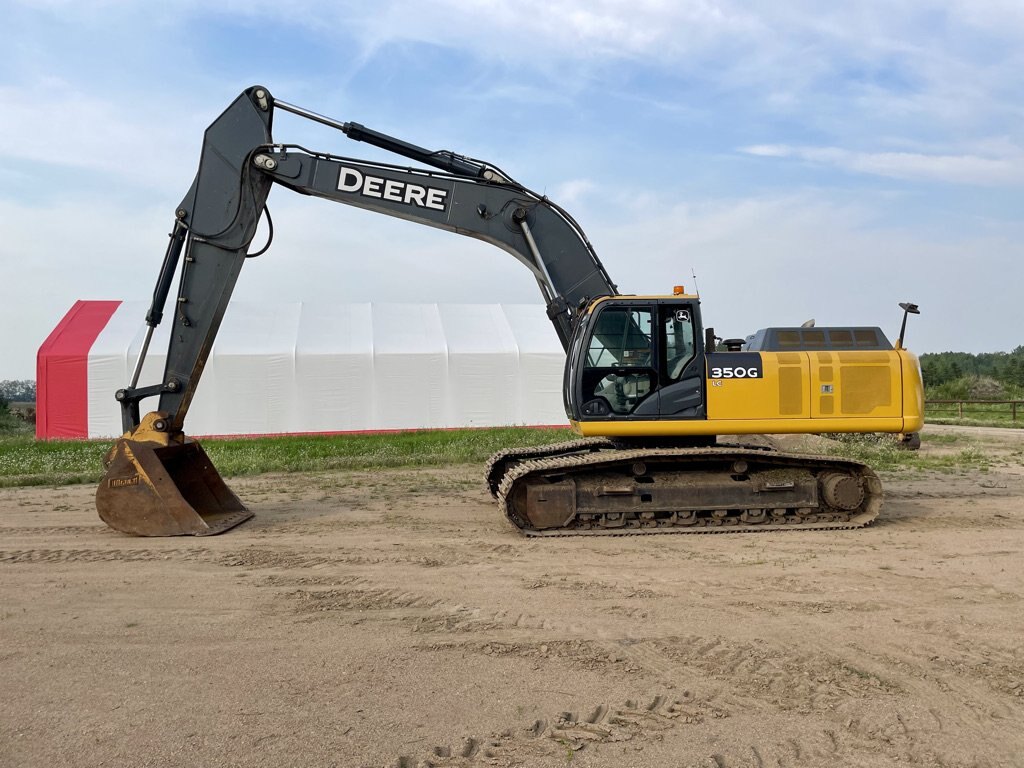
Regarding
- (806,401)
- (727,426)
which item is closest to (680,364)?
(727,426)

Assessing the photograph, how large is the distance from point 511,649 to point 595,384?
4.40m

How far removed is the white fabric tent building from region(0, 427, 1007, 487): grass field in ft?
9.56

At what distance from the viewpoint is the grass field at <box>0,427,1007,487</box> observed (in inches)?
604

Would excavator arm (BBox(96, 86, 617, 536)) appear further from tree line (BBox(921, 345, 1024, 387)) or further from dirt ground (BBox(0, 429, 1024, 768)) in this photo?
tree line (BBox(921, 345, 1024, 387))

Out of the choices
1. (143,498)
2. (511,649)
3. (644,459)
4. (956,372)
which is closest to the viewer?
(511,649)

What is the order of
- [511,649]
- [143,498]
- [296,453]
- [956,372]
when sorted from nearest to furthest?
[511,649] < [143,498] < [296,453] < [956,372]

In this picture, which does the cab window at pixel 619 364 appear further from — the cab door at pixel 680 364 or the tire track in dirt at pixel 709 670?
the tire track in dirt at pixel 709 670

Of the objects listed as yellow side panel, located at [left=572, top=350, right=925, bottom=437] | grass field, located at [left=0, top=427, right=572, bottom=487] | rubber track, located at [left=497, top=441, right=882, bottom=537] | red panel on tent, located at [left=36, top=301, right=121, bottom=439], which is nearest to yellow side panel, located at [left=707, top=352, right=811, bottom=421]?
yellow side panel, located at [left=572, top=350, right=925, bottom=437]

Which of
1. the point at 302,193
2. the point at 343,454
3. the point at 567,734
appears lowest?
the point at 567,734

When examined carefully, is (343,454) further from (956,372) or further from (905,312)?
(956,372)

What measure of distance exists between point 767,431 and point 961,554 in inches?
85.2

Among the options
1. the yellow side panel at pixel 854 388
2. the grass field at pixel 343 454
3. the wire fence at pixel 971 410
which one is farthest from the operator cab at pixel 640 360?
the wire fence at pixel 971 410

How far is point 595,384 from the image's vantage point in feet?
30.2

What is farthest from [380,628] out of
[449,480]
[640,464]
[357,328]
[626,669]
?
[357,328]
